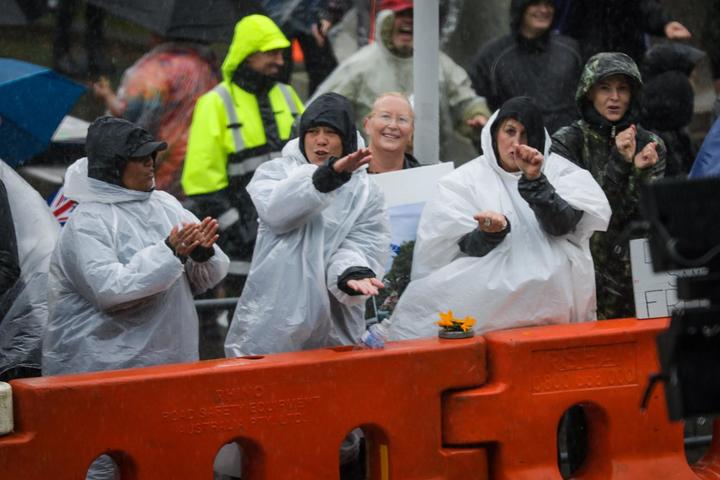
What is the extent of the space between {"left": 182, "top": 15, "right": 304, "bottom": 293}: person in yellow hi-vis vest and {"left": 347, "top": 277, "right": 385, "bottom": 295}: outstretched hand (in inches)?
131

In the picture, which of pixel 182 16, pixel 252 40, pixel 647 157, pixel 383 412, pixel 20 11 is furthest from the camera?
pixel 20 11

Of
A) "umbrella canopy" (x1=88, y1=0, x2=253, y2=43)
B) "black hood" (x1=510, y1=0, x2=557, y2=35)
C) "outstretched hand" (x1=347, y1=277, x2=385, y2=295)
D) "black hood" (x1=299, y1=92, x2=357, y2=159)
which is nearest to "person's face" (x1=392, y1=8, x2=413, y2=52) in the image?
"black hood" (x1=510, y1=0, x2=557, y2=35)

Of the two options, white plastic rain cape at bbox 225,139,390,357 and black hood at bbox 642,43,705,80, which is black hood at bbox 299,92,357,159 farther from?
black hood at bbox 642,43,705,80

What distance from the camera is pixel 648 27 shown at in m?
11.0

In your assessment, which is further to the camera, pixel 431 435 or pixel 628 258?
pixel 628 258

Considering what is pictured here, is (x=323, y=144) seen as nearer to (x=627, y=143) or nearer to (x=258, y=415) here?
(x=258, y=415)

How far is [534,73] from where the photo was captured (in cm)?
1027

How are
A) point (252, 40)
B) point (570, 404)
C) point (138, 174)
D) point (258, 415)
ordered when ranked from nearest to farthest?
point (258, 415)
point (138, 174)
point (570, 404)
point (252, 40)

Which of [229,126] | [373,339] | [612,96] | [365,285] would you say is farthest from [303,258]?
[229,126]

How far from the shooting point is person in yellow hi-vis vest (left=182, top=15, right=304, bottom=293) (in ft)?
32.8

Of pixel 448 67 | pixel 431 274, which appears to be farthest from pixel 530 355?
pixel 448 67

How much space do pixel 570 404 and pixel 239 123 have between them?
3.78 m

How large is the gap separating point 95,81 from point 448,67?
255cm

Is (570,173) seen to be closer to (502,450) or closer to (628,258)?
(628,258)
